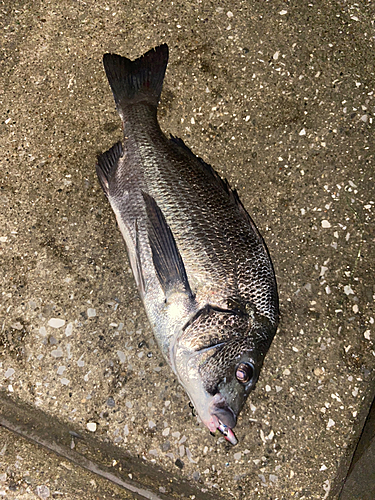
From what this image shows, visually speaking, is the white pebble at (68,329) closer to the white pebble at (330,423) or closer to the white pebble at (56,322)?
the white pebble at (56,322)

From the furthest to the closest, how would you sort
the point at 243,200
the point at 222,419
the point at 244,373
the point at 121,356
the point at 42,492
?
1. the point at 243,200
2. the point at 121,356
3. the point at 42,492
4. the point at 244,373
5. the point at 222,419

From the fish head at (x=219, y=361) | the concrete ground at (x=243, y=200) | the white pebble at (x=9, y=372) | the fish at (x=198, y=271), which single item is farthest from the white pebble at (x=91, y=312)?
the fish head at (x=219, y=361)

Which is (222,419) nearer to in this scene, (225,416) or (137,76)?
(225,416)

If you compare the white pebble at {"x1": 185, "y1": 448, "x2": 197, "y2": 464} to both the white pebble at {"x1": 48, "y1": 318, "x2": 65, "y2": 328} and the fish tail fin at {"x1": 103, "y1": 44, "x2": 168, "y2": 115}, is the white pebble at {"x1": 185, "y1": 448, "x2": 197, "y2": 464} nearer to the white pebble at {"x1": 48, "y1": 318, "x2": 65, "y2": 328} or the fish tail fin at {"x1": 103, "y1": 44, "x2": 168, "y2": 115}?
the white pebble at {"x1": 48, "y1": 318, "x2": 65, "y2": 328}

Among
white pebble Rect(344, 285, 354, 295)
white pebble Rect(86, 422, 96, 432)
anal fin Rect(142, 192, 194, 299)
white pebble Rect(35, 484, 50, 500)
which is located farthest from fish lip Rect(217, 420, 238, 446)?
white pebble Rect(35, 484, 50, 500)

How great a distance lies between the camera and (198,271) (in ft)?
6.15

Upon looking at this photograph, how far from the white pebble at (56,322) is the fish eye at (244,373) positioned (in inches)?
51.0

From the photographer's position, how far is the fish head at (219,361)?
173 centimetres

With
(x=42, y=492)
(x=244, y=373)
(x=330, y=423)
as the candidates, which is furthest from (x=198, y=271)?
(x=42, y=492)

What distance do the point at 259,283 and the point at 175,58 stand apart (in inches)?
73.2

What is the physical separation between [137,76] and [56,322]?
1865mm

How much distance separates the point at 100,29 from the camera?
2.60 meters

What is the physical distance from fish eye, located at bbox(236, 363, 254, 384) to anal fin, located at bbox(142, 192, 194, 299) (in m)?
0.47

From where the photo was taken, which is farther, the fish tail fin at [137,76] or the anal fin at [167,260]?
the fish tail fin at [137,76]
